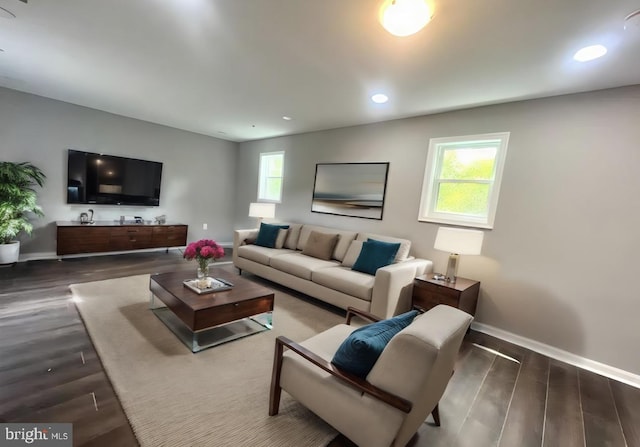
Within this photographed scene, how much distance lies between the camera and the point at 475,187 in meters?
3.26

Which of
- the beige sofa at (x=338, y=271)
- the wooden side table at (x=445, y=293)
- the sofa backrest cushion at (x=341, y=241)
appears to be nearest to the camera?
the wooden side table at (x=445, y=293)

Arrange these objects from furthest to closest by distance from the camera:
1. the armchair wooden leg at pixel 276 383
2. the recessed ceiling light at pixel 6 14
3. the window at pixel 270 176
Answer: the window at pixel 270 176
the recessed ceiling light at pixel 6 14
the armchair wooden leg at pixel 276 383

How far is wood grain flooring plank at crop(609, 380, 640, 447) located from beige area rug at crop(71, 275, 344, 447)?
192 centimetres

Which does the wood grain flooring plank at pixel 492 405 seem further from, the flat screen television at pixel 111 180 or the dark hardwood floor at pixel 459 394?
the flat screen television at pixel 111 180

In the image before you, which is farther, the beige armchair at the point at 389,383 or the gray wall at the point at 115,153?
the gray wall at the point at 115,153

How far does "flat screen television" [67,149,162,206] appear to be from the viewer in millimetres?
4523

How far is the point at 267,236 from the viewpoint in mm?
4469

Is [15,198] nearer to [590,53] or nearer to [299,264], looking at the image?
[299,264]

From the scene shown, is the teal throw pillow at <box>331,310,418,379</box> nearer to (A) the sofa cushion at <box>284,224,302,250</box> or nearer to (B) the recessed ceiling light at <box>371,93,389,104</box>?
(B) the recessed ceiling light at <box>371,93,389,104</box>

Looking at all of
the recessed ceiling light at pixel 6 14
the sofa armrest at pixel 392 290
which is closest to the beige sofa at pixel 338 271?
the sofa armrest at pixel 392 290

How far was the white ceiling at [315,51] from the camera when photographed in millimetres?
1731

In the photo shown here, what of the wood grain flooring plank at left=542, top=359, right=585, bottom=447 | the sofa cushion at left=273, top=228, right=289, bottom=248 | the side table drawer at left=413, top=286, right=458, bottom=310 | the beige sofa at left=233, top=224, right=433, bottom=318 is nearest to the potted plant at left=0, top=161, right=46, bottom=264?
the beige sofa at left=233, top=224, right=433, bottom=318

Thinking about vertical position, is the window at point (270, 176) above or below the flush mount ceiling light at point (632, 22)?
below

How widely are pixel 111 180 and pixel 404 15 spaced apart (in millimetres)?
5281
